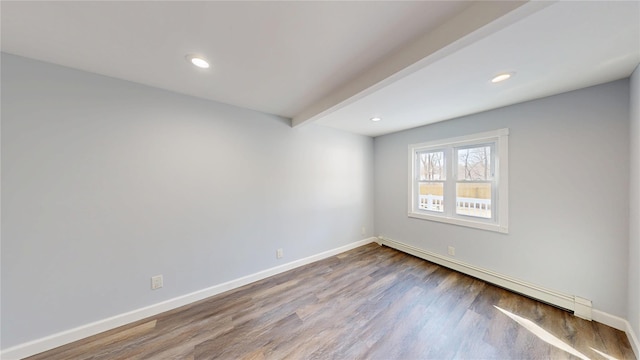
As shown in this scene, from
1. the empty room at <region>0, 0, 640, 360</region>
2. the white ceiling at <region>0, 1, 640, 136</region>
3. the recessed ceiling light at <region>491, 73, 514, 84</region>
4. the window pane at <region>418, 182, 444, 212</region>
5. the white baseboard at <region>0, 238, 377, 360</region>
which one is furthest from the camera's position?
the window pane at <region>418, 182, 444, 212</region>

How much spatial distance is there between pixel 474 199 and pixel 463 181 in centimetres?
30

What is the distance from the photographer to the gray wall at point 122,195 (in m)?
1.56

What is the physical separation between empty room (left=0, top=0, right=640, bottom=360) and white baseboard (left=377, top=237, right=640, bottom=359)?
18mm

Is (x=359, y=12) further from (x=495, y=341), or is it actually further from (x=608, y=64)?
(x=495, y=341)

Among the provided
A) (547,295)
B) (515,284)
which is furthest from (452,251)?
(547,295)

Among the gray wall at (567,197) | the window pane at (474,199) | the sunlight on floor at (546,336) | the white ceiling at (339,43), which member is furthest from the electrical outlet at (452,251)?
the white ceiling at (339,43)

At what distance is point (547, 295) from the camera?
2188mm

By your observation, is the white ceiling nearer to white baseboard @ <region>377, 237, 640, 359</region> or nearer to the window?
the window

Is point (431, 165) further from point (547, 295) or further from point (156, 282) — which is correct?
point (156, 282)

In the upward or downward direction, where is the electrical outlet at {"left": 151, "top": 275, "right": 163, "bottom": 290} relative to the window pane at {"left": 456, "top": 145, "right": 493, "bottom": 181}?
downward

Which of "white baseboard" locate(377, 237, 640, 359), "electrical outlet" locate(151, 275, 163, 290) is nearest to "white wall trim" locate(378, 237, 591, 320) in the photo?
"white baseboard" locate(377, 237, 640, 359)

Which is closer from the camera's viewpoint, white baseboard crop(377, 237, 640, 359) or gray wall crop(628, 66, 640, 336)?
gray wall crop(628, 66, 640, 336)

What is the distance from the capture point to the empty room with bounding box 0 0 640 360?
1303mm

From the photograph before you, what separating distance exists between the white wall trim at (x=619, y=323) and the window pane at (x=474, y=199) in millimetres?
1196
